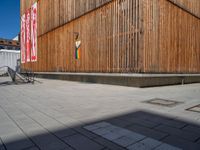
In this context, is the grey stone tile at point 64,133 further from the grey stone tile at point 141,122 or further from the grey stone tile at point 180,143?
the grey stone tile at point 180,143

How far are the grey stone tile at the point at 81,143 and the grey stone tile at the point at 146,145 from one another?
0.40 m

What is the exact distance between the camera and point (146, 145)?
2084 millimetres

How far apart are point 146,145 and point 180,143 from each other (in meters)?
0.46

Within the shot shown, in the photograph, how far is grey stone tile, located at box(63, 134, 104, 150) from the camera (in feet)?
6.73

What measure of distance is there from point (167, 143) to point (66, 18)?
513 inches

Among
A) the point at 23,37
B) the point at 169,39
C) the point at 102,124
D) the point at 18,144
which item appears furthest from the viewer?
the point at 23,37

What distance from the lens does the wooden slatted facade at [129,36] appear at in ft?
27.1

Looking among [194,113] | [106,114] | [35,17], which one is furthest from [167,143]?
[35,17]

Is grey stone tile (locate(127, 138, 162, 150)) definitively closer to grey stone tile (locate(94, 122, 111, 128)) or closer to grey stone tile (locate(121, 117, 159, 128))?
grey stone tile (locate(121, 117, 159, 128))

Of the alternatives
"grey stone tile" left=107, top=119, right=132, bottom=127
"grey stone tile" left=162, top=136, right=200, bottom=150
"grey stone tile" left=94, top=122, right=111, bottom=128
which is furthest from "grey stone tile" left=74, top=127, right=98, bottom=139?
"grey stone tile" left=162, top=136, right=200, bottom=150

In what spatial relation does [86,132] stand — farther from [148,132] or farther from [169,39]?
[169,39]

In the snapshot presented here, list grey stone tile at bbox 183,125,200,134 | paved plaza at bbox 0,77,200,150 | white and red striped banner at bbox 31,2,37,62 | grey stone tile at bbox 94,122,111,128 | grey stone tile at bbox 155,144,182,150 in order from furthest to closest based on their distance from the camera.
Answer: white and red striped banner at bbox 31,2,37,62 < grey stone tile at bbox 94,122,111,128 < grey stone tile at bbox 183,125,200,134 < paved plaza at bbox 0,77,200,150 < grey stone tile at bbox 155,144,182,150

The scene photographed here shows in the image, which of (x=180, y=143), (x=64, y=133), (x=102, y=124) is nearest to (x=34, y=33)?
(x=102, y=124)

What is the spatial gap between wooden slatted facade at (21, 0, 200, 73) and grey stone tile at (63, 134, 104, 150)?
20.2 ft
